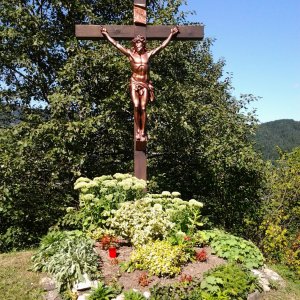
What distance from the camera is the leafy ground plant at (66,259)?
4.95 m

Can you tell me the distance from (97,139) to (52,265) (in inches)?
242

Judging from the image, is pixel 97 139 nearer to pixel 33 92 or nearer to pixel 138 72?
pixel 33 92

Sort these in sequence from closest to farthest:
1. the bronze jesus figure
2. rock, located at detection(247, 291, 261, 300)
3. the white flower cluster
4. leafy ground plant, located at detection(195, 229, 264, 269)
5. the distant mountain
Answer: rock, located at detection(247, 291, 261, 300), the white flower cluster, leafy ground plant, located at detection(195, 229, 264, 269), the bronze jesus figure, the distant mountain

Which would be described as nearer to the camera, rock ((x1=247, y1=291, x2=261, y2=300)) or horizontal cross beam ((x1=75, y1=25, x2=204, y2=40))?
rock ((x1=247, y1=291, x2=261, y2=300))

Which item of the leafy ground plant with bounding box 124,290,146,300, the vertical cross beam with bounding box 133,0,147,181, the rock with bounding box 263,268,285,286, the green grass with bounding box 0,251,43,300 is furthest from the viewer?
the vertical cross beam with bounding box 133,0,147,181

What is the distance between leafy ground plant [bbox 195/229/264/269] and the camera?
5.90m

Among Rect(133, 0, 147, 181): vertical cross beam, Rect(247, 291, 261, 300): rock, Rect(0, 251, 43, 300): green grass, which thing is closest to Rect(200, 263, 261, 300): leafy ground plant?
Rect(247, 291, 261, 300): rock

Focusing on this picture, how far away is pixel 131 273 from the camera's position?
17.2ft

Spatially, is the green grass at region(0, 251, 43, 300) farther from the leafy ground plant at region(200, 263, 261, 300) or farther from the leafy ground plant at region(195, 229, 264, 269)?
the leafy ground plant at region(195, 229, 264, 269)

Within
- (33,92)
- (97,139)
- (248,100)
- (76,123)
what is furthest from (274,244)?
(33,92)

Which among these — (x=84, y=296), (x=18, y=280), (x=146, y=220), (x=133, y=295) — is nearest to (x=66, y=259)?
(x=84, y=296)

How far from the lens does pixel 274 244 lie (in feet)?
40.9

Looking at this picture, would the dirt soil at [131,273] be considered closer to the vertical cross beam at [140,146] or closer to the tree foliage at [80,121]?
the vertical cross beam at [140,146]

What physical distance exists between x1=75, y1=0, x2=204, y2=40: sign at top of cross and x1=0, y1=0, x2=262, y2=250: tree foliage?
2.02m
